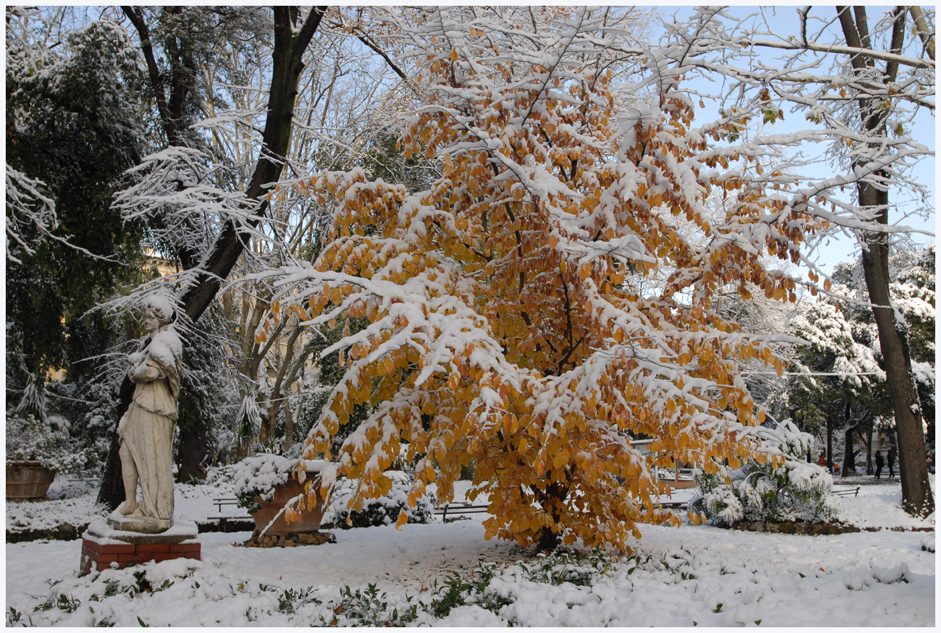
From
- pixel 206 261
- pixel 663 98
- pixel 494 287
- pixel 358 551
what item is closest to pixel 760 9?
pixel 663 98

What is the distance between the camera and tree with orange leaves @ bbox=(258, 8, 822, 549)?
461cm

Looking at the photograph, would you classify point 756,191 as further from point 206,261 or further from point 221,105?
point 221,105

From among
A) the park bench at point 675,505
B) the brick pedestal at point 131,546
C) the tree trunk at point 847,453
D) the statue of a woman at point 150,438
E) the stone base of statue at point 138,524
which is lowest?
the tree trunk at point 847,453

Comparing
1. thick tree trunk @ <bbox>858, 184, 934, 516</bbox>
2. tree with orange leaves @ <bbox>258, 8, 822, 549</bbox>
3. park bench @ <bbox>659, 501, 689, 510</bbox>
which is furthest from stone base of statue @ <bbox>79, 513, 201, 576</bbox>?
thick tree trunk @ <bbox>858, 184, 934, 516</bbox>

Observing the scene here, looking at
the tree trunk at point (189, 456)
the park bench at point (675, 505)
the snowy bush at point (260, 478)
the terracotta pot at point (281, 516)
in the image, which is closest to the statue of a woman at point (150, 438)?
the snowy bush at point (260, 478)

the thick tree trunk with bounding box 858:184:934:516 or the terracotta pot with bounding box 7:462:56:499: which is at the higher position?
the thick tree trunk with bounding box 858:184:934:516

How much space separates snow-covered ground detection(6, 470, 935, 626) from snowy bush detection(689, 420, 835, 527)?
5.56 ft

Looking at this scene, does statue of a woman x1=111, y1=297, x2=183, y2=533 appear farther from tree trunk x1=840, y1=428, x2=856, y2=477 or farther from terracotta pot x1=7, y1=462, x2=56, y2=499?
tree trunk x1=840, y1=428, x2=856, y2=477

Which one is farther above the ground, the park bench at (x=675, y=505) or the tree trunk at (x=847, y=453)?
the park bench at (x=675, y=505)

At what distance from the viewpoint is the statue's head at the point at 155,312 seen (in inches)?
226

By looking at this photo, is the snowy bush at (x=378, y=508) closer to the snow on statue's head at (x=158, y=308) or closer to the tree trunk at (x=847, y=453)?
the snow on statue's head at (x=158, y=308)

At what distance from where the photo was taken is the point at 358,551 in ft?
25.1

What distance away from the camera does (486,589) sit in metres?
4.88

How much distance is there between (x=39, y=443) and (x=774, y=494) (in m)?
14.5
